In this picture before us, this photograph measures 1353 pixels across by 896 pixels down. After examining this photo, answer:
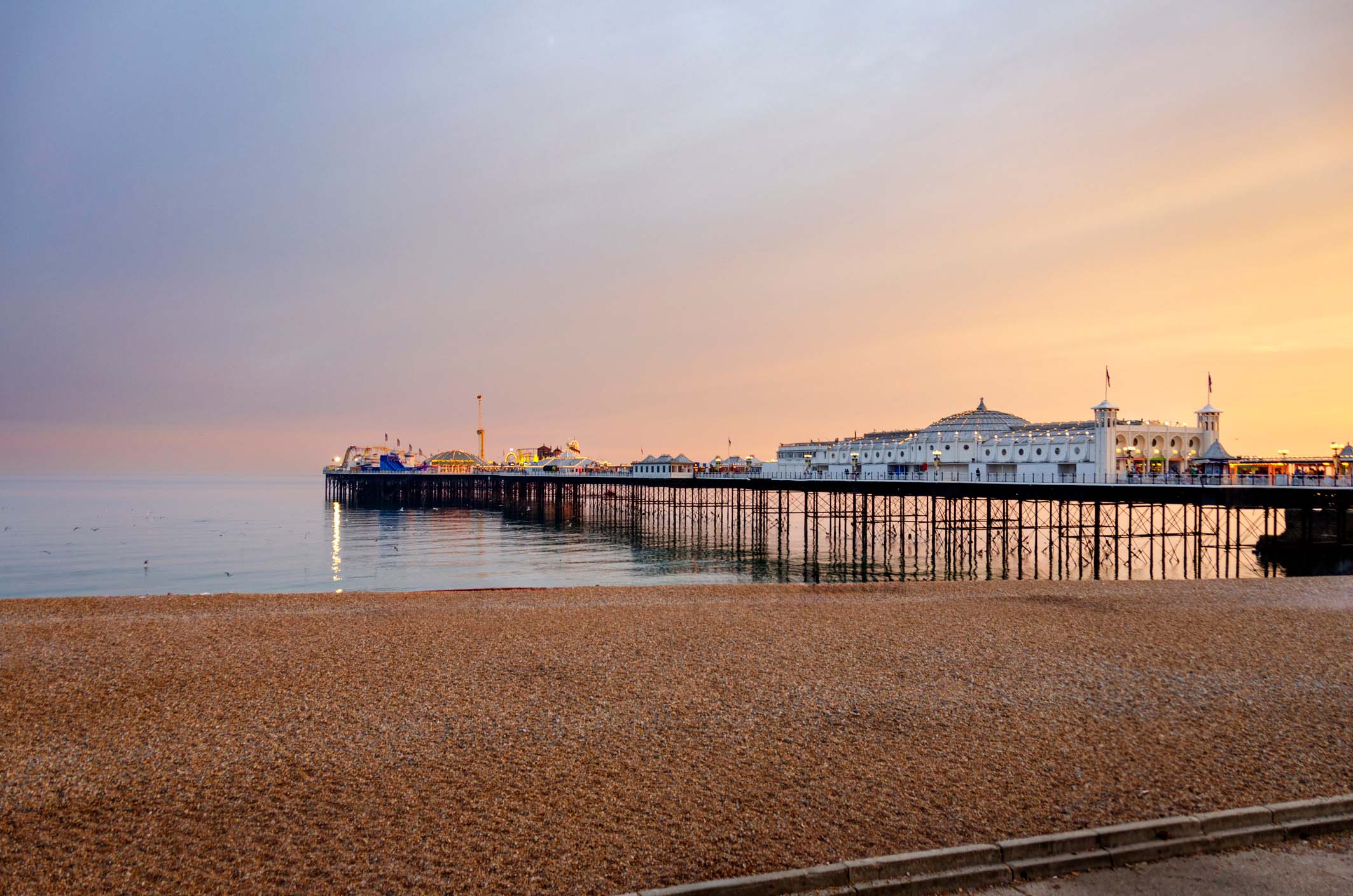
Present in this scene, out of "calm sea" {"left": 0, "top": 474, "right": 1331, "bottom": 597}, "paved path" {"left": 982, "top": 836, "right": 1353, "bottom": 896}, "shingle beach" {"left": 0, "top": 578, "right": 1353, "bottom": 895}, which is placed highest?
"paved path" {"left": 982, "top": 836, "right": 1353, "bottom": 896}

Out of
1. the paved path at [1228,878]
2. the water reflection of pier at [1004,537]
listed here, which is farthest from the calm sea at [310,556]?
the paved path at [1228,878]

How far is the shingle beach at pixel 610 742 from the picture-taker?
6008 mm

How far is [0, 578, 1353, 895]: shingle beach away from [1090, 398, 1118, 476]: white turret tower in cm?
2968

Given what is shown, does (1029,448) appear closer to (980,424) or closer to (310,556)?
(980,424)

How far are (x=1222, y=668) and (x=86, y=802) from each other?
1363 centimetres

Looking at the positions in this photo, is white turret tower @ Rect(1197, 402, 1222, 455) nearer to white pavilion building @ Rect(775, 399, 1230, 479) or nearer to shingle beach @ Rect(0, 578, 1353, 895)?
white pavilion building @ Rect(775, 399, 1230, 479)

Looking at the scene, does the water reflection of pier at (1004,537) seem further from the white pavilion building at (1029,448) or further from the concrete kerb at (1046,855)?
the concrete kerb at (1046,855)

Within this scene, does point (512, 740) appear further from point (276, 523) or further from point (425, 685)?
point (276, 523)

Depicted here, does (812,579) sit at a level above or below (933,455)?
below

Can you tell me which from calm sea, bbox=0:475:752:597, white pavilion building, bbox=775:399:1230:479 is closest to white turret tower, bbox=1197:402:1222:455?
white pavilion building, bbox=775:399:1230:479

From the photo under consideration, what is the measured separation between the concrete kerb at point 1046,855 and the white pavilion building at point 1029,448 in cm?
3662

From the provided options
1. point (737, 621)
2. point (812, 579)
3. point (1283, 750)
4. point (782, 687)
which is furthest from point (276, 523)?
point (1283, 750)

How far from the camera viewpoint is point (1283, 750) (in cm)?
793

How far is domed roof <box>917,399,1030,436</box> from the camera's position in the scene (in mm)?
56719
